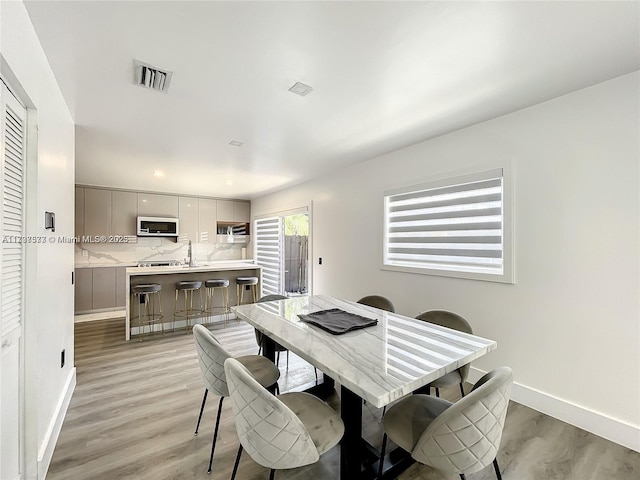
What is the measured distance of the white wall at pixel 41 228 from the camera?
4.33 feet

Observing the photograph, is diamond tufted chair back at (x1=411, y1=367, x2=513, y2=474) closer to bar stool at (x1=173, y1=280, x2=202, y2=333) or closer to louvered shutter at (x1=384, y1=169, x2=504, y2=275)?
louvered shutter at (x1=384, y1=169, x2=504, y2=275)

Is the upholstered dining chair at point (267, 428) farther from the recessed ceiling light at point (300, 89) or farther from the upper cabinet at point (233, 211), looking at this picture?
the upper cabinet at point (233, 211)

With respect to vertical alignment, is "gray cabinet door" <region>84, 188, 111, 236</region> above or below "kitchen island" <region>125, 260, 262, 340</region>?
above

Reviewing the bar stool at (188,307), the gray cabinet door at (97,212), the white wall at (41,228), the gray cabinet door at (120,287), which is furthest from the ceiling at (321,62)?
the gray cabinet door at (120,287)

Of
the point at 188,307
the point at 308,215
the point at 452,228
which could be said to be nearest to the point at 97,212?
the point at 188,307

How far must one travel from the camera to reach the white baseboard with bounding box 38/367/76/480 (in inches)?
62.3

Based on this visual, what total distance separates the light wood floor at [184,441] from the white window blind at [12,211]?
1.03m

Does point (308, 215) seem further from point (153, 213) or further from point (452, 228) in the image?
point (153, 213)

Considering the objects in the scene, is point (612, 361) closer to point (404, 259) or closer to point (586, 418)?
point (586, 418)

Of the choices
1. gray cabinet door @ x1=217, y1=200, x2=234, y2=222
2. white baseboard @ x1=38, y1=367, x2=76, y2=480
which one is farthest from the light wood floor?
gray cabinet door @ x1=217, y1=200, x2=234, y2=222

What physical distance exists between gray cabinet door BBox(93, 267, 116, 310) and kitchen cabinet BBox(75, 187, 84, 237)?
0.78 m

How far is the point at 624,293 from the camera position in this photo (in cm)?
190

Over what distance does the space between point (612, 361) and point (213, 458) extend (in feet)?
8.92

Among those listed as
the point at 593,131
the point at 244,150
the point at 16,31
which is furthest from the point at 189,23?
the point at 593,131
